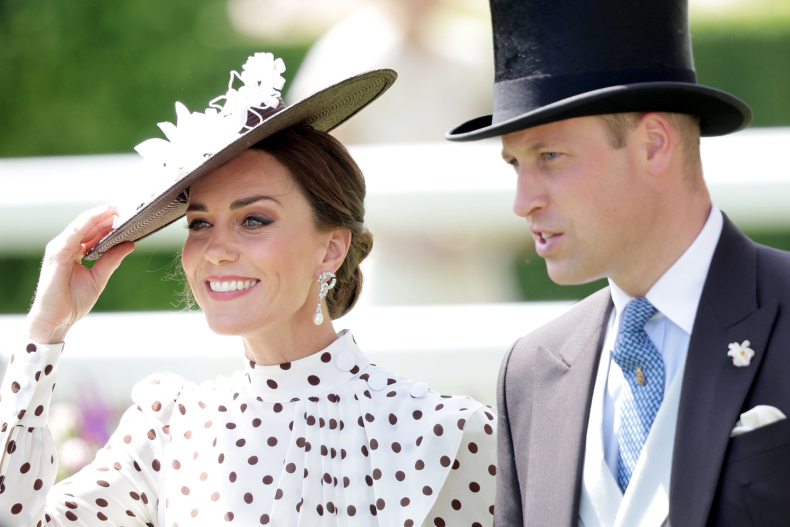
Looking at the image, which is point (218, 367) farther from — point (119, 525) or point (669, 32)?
point (669, 32)

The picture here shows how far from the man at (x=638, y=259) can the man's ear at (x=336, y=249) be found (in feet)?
2.45

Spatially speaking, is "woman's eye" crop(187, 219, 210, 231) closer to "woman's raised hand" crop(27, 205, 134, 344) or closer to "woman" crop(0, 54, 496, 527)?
"woman" crop(0, 54, 496, 527)

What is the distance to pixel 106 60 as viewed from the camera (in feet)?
17.5

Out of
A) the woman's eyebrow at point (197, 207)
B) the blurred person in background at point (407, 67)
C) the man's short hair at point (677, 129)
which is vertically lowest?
the man's short hair at point (677, 129)

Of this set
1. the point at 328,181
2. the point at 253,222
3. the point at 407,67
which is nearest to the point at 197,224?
the point at 253,222

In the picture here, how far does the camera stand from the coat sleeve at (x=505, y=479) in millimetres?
1965

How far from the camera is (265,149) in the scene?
2424 mm

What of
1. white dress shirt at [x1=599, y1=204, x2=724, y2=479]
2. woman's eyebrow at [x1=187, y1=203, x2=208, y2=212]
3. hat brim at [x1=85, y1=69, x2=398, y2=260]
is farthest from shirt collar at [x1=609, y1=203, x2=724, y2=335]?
woman's eyebrow at [x1=187, y1=203, x2=208, y2=212]

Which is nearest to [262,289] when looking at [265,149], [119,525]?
[265,149]

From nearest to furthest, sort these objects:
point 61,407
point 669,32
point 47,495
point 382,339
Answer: point 669,32 → point 47,495 → point 61,407 → point 382,339

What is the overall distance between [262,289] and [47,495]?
80 cm

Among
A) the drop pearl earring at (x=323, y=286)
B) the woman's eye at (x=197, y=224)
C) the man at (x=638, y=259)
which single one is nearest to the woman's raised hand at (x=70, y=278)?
the woman's eye at (x=197, y=224)

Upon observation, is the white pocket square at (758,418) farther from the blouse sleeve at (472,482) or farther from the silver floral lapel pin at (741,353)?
the blouse sleeve at (472,482)

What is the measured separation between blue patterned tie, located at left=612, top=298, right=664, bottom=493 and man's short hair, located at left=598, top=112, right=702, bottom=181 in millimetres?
303
